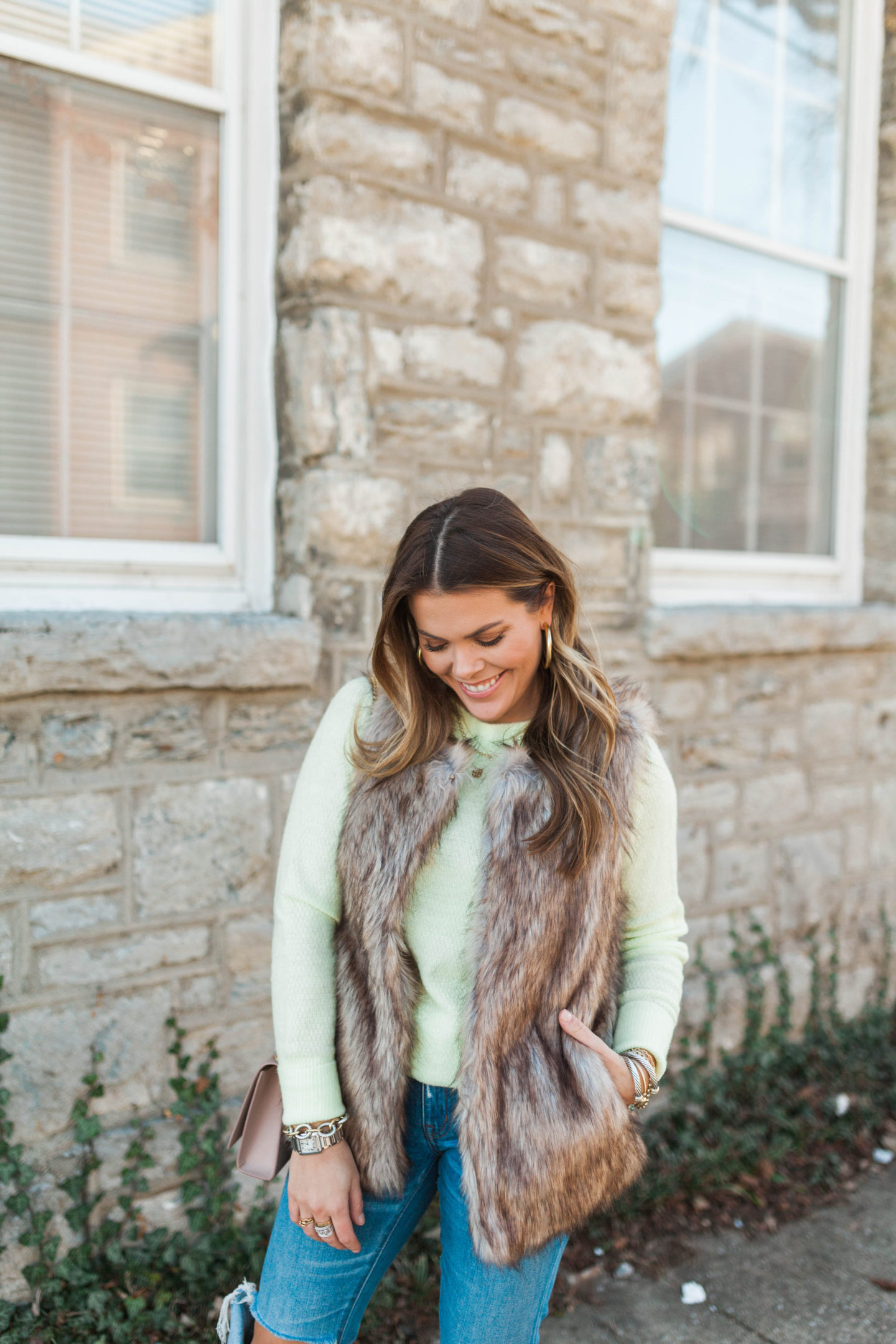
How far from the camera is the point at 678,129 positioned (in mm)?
3869

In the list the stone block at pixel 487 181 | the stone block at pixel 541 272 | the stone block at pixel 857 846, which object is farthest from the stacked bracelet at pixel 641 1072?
the stone block at pixel 857 846

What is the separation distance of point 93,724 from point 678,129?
10.1ft

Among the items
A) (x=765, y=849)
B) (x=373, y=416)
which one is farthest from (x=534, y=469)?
(x=765, y=849)

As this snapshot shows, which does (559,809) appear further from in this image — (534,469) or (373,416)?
(534,469)

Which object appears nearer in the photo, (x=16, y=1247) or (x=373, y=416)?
(x=16, y=1247)

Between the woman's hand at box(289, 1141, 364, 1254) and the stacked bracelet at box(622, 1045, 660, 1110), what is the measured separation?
470 mm

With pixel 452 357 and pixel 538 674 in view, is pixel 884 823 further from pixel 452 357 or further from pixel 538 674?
pixel 538 674

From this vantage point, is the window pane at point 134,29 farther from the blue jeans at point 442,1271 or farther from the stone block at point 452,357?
the blue jeans at point 442,1271

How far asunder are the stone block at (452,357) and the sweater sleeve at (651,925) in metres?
1.59

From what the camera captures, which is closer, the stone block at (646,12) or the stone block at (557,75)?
the stone block at (557,75)

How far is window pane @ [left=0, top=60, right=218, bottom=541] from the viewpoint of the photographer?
2.63m

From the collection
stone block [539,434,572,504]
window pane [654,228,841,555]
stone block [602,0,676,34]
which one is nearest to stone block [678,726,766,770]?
window pane [654,228,841,555]

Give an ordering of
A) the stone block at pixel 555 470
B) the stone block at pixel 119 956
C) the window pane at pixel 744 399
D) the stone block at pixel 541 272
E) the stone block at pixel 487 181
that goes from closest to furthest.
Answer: the stone block at pixel 119 956
the stone block at pixel 487 181
the stone block at pixel 541 272
the stone block at pixel 555 470
the window pane at pixel 744 399

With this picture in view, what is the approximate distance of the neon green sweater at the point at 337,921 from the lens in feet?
5.41
